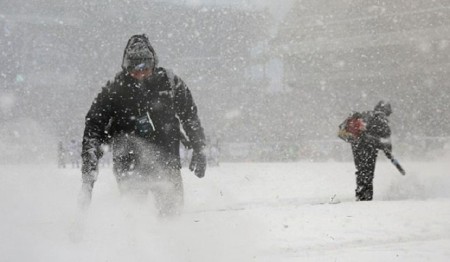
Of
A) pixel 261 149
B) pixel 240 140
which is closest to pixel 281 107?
pixel 240 140

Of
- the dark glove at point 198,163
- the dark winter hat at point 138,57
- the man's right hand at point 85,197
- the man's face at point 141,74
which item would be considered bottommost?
the man's right hand at point 85,197

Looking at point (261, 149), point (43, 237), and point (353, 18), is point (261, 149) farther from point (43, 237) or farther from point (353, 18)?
point (43, 237)

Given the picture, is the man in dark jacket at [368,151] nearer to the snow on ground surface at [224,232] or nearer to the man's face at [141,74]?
the snow on ground surface at [224,232]

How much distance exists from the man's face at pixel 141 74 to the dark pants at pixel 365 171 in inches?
207

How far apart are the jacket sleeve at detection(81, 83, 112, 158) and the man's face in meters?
0.25

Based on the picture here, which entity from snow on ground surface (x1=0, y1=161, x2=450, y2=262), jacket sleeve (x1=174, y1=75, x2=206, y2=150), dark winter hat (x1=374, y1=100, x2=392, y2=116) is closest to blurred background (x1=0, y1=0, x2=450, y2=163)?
dark winter hat (x1=374, y1=100, x2=392, y2=116)

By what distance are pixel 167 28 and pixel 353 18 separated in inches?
Result: 800

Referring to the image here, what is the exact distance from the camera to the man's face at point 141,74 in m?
4.55

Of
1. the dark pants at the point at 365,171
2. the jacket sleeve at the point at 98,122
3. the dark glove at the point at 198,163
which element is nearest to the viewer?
the jacket sleeve at the point at 98,122

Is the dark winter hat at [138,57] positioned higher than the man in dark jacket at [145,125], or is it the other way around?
the dark winter hat at [138,57]

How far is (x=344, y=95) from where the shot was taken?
122 feet

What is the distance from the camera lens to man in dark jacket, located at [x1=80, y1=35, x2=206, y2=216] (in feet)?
14.9

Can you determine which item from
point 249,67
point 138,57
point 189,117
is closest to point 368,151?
point 189,117

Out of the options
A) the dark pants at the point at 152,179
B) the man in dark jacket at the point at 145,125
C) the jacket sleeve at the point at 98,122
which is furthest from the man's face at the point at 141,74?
the dark pants at the point at 152,179
